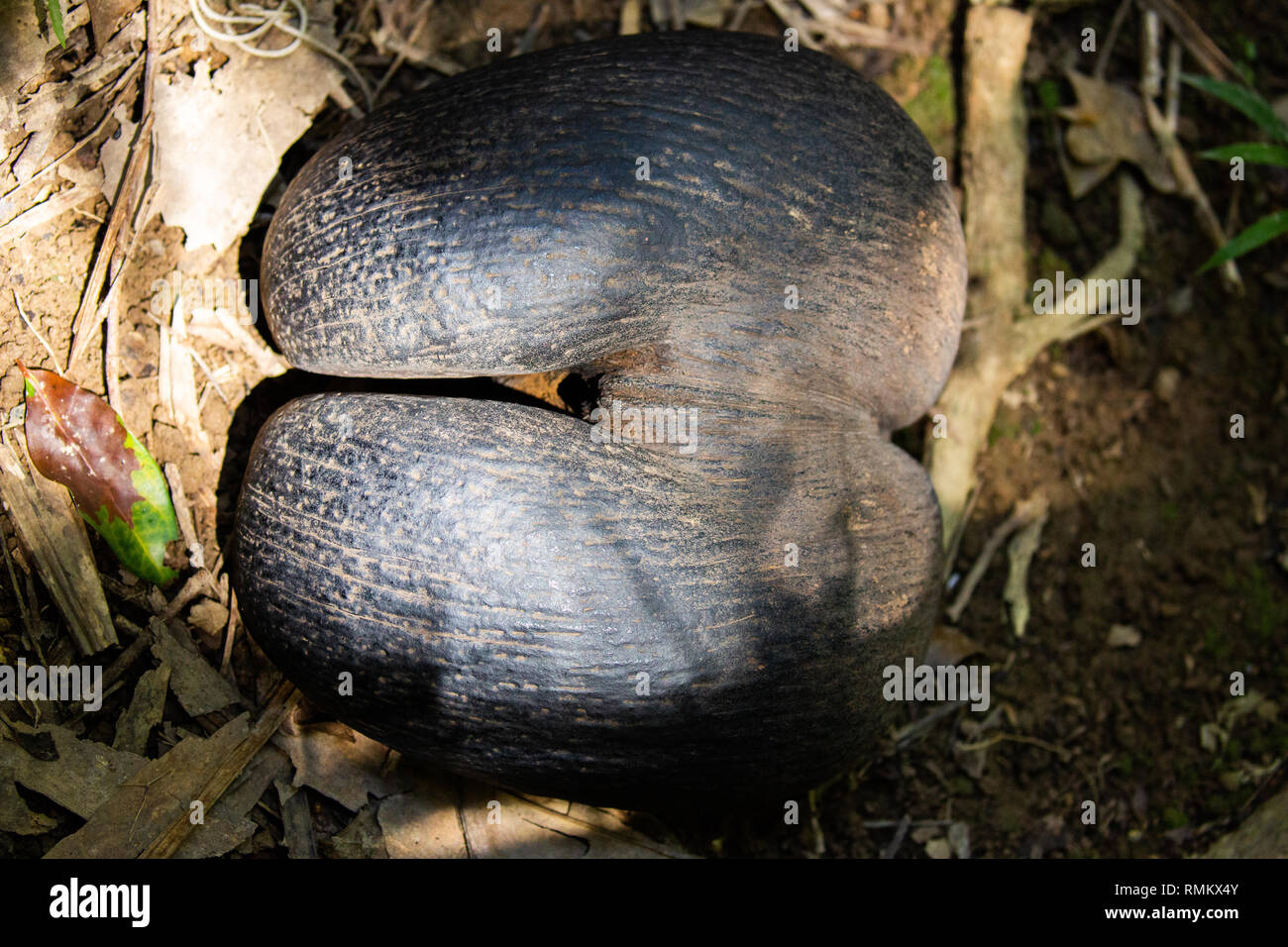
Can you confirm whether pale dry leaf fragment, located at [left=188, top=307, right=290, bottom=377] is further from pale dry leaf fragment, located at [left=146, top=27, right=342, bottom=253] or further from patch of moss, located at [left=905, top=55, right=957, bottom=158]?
patch of moss, located at [left=905, top=55, right=957, bottom=158]

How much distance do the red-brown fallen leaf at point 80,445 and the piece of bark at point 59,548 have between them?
0.18 feet

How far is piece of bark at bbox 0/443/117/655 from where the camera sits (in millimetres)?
3020

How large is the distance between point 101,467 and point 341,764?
1.20 m

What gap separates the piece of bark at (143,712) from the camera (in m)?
3.03

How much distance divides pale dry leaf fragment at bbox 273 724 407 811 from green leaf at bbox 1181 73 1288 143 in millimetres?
4317

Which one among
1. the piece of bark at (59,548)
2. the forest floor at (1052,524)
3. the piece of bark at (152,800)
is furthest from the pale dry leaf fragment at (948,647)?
the piece of bark at (59,548)

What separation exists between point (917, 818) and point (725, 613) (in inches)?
62.5

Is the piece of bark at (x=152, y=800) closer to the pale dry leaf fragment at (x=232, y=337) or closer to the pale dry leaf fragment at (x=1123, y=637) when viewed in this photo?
the pale dry leaf fragment at (x=232, y=337)

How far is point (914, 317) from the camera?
3229mm

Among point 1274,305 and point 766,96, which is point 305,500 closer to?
point 766,96

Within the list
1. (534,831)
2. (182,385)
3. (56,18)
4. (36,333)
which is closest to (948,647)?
(534,831)

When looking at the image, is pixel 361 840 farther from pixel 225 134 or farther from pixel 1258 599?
pixel 1258 599

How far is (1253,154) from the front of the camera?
13.9 ft

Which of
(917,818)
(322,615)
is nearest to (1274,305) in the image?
(917,818)
